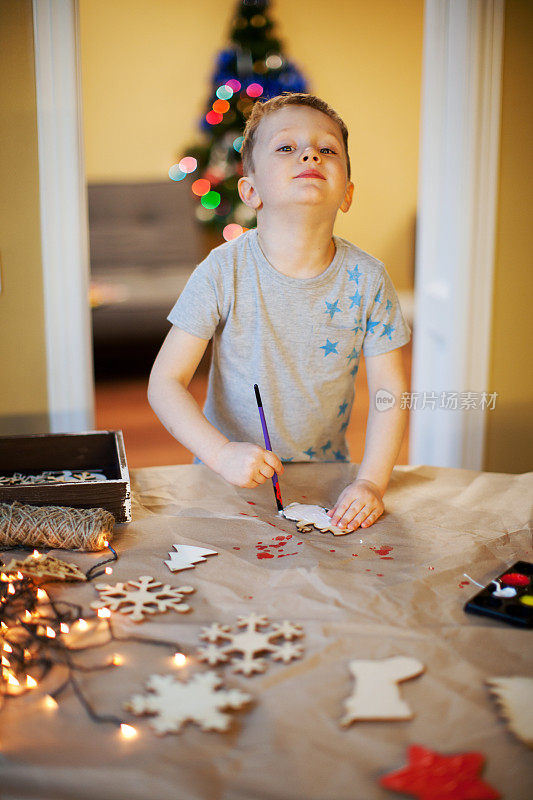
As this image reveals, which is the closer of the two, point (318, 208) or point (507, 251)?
point (318, 208)

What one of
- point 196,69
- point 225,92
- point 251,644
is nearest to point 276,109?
point 251,644

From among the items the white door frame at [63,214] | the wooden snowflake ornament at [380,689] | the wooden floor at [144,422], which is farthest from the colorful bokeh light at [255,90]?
the wooden snowflake ornament at [380,689]

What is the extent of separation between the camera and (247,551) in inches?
34.4

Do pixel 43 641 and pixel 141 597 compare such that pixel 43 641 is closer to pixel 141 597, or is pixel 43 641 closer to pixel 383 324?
pixel 141 597

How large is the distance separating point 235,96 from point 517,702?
425cm

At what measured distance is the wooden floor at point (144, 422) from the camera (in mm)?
2979

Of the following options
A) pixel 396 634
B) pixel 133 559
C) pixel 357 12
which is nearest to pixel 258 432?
pixel 133 559

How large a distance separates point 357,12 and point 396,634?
532cm

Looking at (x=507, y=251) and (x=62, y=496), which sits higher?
(x=507, y=251)

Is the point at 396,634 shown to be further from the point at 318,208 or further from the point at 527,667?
the point at 318,208

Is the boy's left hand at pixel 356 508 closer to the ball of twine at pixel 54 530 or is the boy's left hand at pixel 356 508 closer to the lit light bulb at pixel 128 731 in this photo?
the ball of twine at pixel 54 530

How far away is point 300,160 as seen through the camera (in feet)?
3.69

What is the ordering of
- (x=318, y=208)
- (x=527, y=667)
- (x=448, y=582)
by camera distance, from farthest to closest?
(x=318, y=208)
(x=448, y=582)
(x=527, y=667)

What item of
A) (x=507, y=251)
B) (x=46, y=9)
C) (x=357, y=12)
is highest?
(x=357, y=12)
